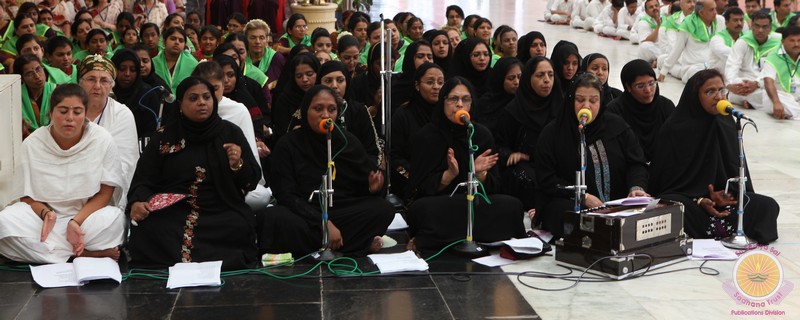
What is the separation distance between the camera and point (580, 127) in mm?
4980

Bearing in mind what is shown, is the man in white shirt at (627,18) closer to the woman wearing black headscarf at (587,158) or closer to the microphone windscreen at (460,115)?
the woman wearing black headscarf at (587,158)

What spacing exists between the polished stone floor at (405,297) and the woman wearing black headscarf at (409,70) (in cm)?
217

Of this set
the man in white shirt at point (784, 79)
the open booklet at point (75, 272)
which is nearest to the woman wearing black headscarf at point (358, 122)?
the open booklet at point (75, 272)

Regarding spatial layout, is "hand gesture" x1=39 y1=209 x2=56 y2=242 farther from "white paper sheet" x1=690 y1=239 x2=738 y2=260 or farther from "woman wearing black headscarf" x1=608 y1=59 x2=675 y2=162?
"woman wearing black headscarf" x1=608 y1=59 x2=675 y2=162

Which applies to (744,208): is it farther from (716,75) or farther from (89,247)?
(89,247)

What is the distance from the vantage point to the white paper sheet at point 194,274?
4.59 meters

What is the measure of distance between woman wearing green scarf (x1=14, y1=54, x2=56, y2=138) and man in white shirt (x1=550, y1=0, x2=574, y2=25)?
1369cm

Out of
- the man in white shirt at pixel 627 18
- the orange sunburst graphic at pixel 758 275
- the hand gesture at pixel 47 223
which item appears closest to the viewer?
the orange sunburst graphic at pixel 758 275

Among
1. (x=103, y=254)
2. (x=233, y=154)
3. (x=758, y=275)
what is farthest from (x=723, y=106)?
(x=103, y=254)

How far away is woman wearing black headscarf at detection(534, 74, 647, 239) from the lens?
Answer: 17.6ft

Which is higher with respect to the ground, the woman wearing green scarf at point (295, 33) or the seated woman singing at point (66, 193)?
the woman wearing green scarf at point (295, 33)

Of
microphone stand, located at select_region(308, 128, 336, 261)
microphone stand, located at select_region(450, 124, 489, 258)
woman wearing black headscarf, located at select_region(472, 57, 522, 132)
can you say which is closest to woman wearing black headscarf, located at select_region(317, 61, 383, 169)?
microphone stand, located at select_region(308, 128, 336, 261)

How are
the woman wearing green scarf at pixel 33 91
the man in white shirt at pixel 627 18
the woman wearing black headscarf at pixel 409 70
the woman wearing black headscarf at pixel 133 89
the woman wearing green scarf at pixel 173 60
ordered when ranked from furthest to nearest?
the man in white shirt at pixel 627 18, the woman wearing green scarf at pixel 173 60, the woman wearing black headscarf at pixel 409 70, the woman wearing black headscarf at pixel 133 89, the woman wearing green scarf at pixel 33 91

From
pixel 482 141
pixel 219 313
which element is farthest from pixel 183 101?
pixel 482 141
